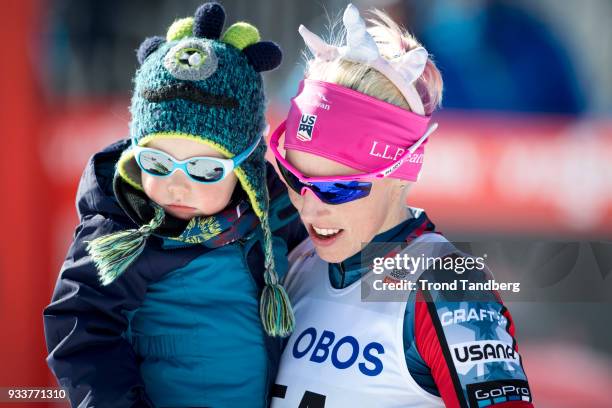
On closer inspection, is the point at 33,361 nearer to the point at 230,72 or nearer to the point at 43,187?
the point at 43,187

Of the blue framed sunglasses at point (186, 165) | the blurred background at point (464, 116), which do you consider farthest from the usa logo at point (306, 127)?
the blurred background at point (464, 116)

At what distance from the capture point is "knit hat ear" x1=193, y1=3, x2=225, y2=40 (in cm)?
249

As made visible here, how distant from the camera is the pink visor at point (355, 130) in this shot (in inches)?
91.7

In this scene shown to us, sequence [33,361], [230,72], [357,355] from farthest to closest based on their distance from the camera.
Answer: [33,361] → [230,72] → [357,355]

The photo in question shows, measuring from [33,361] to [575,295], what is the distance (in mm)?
3739

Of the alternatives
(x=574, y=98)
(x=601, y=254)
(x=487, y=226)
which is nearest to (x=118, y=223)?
(x=601, y=254)

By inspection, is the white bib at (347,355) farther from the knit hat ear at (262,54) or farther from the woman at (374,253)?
the knit hat ear at (262,54)

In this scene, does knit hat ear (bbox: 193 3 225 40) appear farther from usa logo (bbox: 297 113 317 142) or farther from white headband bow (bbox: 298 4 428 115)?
usa logo (bbox: 297 113 317 142)

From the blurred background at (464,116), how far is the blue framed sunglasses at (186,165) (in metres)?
3.47

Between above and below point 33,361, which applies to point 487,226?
above

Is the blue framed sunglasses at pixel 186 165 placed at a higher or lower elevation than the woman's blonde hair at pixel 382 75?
lower

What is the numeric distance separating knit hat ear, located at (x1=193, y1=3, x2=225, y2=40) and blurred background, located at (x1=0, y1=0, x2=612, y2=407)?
10.9 feet

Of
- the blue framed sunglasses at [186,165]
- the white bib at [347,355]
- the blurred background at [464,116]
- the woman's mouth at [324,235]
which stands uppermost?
the blurred background at [464,116]

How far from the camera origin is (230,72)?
8.09ft
